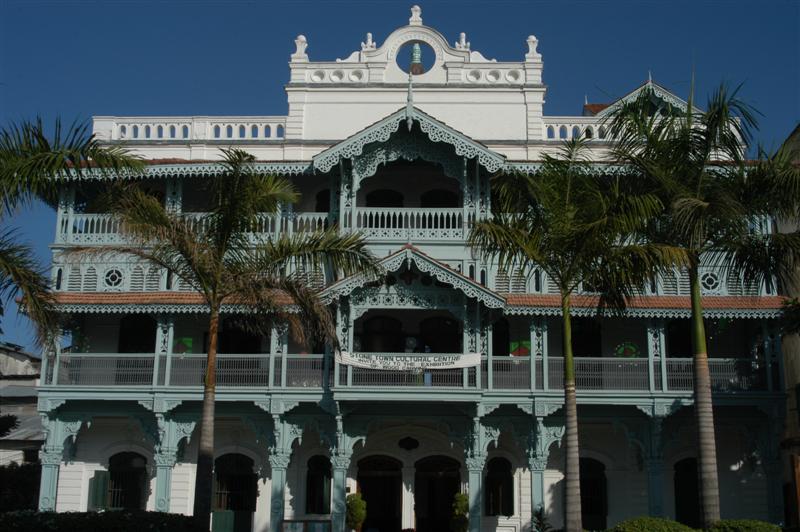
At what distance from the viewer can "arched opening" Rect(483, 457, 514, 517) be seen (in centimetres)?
2767

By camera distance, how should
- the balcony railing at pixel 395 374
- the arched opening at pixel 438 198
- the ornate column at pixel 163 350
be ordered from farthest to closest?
the arched opening at pixel 438 198, the ornate column at pixel 163 350, the balcony railing at pixel 395 374

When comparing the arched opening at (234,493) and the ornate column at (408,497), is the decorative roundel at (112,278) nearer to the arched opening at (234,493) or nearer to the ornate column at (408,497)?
the arched opening at (234,493)

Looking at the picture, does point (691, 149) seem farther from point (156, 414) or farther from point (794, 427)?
point (156, 414)

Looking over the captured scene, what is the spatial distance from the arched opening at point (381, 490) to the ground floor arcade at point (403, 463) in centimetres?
3

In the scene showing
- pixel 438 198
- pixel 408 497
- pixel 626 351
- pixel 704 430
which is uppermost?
pixel 438 198

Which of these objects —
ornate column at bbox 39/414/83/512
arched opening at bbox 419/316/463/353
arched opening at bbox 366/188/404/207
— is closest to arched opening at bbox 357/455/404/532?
arched opening at bbox 419/316/463/353

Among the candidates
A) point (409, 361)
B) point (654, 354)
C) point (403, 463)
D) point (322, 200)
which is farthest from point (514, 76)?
point (403, 463)

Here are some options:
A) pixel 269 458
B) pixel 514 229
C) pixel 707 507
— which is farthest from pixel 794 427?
pixel 269 458

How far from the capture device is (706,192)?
19375 mm

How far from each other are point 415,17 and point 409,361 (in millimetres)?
13583

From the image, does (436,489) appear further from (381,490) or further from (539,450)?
(539,450)

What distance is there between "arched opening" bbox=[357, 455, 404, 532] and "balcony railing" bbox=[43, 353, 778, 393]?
354 cm

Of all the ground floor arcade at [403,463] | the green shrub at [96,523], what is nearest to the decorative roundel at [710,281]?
the ground floor arcade at [403,463]

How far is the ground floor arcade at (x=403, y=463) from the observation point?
26.6 metres
